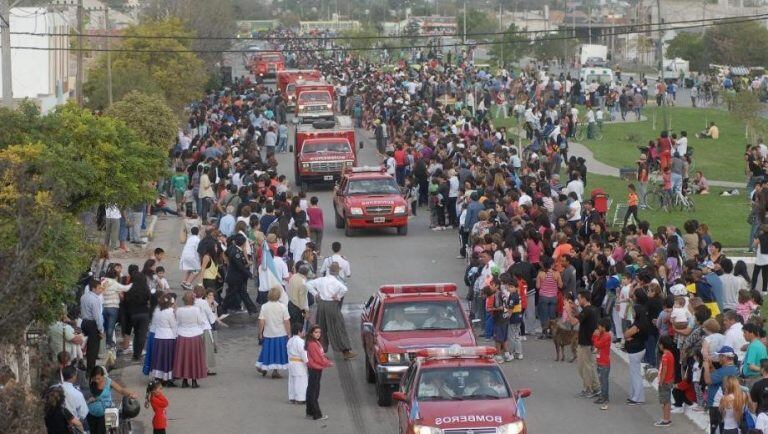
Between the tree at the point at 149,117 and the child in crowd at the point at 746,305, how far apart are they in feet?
74.9

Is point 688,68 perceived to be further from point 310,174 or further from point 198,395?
point 198,395

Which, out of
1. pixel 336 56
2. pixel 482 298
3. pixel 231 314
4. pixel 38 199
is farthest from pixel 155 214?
pixel 336 56

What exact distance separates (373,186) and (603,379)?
16.5m

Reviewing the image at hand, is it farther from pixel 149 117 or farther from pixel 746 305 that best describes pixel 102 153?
pixel 149 117

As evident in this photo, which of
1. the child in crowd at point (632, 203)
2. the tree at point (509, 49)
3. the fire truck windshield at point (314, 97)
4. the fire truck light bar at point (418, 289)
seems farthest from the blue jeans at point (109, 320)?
the tree at point (509, 49)

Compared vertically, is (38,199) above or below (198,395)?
above

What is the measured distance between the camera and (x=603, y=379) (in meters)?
19.3

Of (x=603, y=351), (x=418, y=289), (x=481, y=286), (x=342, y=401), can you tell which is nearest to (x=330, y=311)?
(x=418, y=289)

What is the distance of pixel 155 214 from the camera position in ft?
125

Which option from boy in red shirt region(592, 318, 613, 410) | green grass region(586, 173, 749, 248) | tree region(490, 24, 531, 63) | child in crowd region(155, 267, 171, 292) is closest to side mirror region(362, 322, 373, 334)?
boy in red shirt region(592, 318, 613, 410)

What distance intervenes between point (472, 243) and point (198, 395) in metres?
8.47

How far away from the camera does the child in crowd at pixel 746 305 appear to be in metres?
19.4

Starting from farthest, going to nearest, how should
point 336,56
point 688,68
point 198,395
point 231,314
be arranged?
point 336,56
point 688,68
point 231,314
point 198,395

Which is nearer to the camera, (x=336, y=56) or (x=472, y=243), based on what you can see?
(x=472, y=243)
